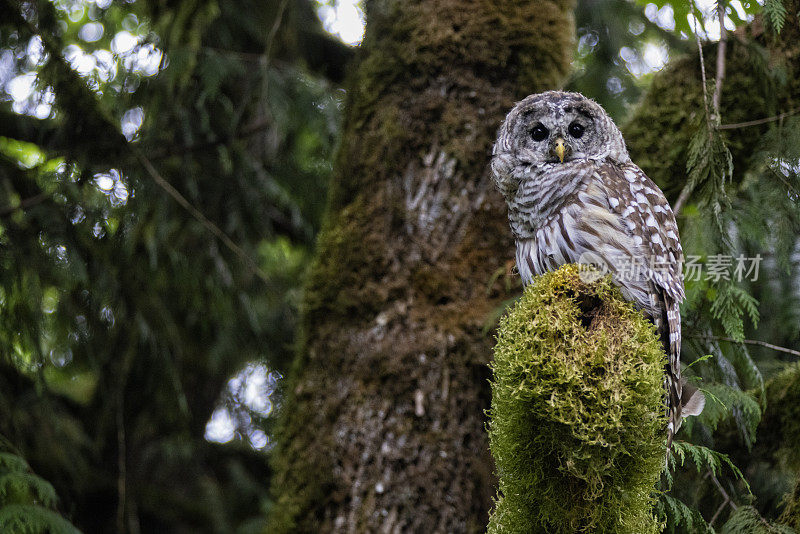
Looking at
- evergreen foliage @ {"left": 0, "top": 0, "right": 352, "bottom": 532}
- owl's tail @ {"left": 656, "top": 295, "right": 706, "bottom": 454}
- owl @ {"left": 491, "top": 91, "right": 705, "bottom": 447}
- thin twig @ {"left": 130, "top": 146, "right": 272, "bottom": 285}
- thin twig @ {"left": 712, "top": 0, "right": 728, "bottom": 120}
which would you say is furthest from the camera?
thin twig @ {"left": 130, "top": 146, "right": 272, "bottom": 285}

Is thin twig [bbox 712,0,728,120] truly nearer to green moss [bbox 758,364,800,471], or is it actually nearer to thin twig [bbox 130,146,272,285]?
green moss [bbox 758,364,800,471]

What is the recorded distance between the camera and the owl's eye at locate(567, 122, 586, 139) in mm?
2852

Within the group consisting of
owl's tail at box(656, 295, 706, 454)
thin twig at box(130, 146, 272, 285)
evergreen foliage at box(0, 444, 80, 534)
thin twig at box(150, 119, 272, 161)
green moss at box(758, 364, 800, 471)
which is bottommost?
green moss at box(758, 364, 800, 471)

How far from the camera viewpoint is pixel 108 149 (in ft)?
11.4

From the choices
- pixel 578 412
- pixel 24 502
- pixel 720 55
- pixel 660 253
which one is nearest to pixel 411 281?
pixel 660 253

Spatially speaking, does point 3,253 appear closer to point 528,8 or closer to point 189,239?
point 189,239

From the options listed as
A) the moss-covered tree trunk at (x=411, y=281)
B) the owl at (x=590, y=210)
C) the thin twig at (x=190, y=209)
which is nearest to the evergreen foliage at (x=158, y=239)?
the thin twig at (x=190, y=209)

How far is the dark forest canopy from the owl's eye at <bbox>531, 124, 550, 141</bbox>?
419 mm

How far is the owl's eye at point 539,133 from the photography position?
9.37 feet

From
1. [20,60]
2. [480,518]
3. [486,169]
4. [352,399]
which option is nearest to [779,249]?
[486,169]

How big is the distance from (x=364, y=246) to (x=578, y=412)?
1.70 metres

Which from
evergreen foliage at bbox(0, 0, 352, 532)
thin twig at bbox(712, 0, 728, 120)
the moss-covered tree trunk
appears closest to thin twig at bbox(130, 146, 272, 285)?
evergreen foliage at bbox(0, 0, 352, 532)

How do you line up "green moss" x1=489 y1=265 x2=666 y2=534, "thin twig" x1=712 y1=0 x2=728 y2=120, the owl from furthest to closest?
Result: "thin twig" x1=712 y1=0 x2=728 y2=120
the owl
"green moss" x1=489 y1=265 x2=666 y2=534

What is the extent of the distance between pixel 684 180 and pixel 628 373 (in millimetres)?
1817
